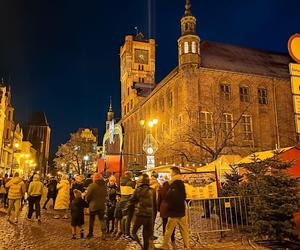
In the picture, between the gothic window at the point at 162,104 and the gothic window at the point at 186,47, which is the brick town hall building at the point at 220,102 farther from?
the gothic window at the point at 186,47

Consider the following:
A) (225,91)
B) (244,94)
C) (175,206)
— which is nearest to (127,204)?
(175,206)

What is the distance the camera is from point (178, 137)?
125 ft

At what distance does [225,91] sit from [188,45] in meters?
7.70

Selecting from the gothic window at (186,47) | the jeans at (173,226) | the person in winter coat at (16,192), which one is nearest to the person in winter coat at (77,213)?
the jeans at (173,226)

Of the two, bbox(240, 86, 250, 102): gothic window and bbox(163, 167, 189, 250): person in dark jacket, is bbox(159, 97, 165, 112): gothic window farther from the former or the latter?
bbox(163, 167, 189, 250): person in dark jacket

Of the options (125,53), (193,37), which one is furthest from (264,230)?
(125,53)

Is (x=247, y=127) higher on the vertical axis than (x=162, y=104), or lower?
lower

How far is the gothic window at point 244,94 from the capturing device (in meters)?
40.9

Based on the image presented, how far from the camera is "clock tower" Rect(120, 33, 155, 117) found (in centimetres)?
8494

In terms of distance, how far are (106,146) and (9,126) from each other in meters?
20.8

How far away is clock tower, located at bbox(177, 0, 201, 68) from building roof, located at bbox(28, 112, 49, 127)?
292 ft

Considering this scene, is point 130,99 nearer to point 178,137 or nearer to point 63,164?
point 63,164

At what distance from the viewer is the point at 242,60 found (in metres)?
43.8

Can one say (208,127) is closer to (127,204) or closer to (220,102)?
(220,102)
